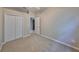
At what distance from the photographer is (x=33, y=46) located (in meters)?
1.98

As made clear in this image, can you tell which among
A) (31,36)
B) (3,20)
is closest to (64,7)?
(31,36)

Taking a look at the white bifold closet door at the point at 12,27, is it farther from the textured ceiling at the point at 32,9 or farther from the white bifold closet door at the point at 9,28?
the textured ceiling at the point at 32,9

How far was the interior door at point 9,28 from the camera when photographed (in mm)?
1930

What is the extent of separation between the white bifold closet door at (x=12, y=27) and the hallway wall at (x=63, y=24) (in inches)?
17.5

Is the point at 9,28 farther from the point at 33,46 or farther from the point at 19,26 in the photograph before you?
the point at 33,46

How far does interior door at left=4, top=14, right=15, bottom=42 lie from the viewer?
1.93 metres

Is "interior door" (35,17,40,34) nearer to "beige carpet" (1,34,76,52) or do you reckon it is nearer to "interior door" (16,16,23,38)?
"beige carpet" (1,34,76,52)

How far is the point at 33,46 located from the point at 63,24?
68 centimetres

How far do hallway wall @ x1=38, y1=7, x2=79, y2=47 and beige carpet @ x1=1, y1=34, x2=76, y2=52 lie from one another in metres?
0.13

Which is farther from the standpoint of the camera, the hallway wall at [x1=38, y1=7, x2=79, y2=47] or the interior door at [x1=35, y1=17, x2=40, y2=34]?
the interior door at [x1=35, y1=17, x2=40, y2=34]

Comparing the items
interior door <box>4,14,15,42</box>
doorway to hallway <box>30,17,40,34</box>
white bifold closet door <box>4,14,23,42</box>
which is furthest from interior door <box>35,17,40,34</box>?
interior door <box>4,14,15,42</box>
